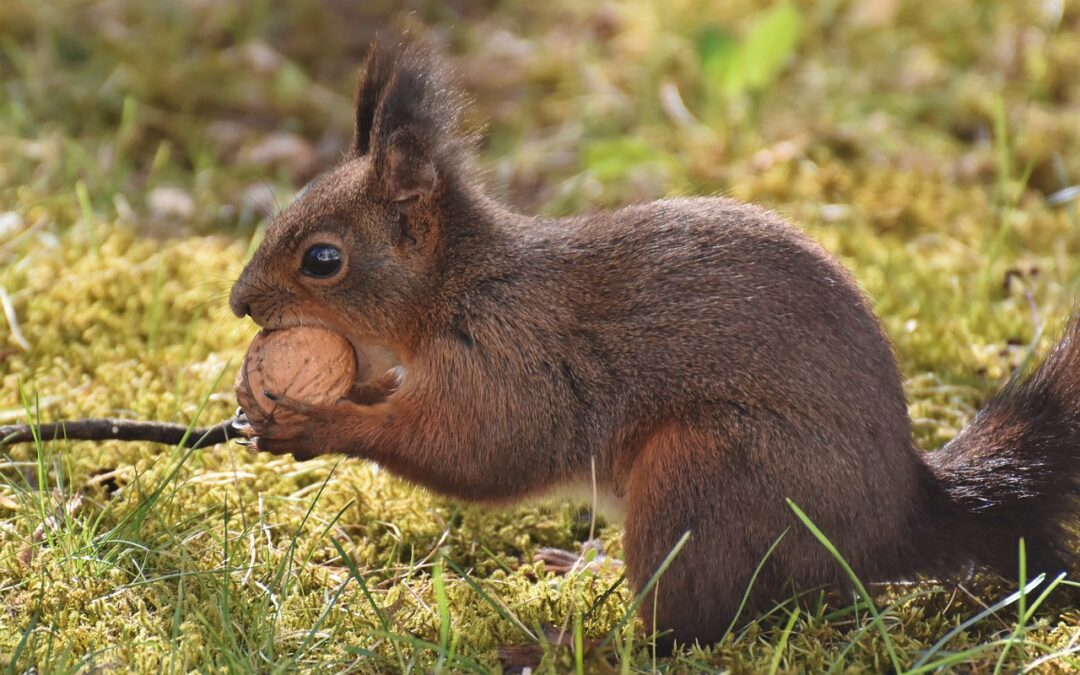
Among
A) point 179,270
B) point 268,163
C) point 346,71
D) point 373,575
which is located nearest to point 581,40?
point 346,71

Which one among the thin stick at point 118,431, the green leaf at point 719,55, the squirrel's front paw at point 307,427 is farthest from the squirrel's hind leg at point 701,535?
the green leaf at point 719,55

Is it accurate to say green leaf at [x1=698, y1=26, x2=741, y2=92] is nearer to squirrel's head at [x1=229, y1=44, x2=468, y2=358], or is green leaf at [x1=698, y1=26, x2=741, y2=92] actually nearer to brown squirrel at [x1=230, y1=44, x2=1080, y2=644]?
brown squirrel at [x1=230, y1=44, x2=1080, y2=644]

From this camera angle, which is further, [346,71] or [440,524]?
[346,71]

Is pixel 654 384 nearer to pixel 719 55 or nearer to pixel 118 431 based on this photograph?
pixel 118 431

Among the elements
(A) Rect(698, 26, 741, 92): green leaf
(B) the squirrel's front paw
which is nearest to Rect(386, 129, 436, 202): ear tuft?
(B) the squirrel's front paw

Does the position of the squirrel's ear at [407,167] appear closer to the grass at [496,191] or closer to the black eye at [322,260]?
the black eye at [322,260]

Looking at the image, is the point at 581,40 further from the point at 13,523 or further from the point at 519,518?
the point at 13,523

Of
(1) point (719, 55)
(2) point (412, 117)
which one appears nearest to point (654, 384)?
(2) point (412, 117)
